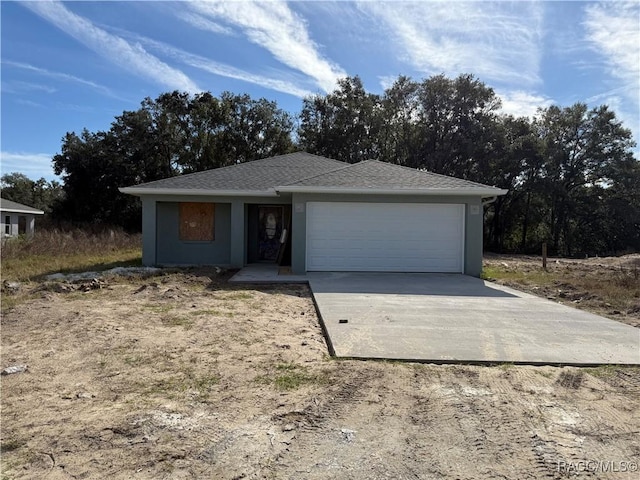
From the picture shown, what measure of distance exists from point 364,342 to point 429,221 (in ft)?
24.3

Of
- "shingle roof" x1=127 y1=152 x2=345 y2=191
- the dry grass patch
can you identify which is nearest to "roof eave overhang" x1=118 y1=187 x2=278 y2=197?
"shingle roof" x1=127 y1=152 x2=345 y2=191

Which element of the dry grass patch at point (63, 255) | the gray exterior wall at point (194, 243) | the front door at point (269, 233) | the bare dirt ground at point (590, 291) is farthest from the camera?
the front door at point (269, 233)

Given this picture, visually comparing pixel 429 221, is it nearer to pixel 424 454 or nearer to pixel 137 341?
pixel 137 341

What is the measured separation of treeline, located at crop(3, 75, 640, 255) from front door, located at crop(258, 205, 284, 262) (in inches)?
677

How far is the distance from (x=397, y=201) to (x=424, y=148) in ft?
69.3

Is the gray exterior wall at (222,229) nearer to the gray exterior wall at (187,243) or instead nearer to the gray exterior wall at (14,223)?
the gray exterior wall at (187,243)

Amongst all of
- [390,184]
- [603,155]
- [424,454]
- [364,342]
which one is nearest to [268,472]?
[424,454]

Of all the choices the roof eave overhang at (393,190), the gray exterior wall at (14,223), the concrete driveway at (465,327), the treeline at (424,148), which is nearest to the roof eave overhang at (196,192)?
the roof eave overhang at (393,190)

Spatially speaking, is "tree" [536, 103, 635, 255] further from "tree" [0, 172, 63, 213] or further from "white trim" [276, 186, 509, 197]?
"tree" [0, 172, 63, 213]

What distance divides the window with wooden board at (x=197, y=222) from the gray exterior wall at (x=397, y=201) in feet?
10.8

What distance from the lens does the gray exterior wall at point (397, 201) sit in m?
11.7

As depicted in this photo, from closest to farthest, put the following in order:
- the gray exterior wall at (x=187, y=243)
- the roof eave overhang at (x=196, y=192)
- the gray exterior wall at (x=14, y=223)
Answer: the roof eave overhang at (x=196, y=192)
the gray exterior wall at (x=187, y=243)
the gray exterior wall at (x=14, y=223)

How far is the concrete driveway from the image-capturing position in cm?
490

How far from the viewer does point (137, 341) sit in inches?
210
